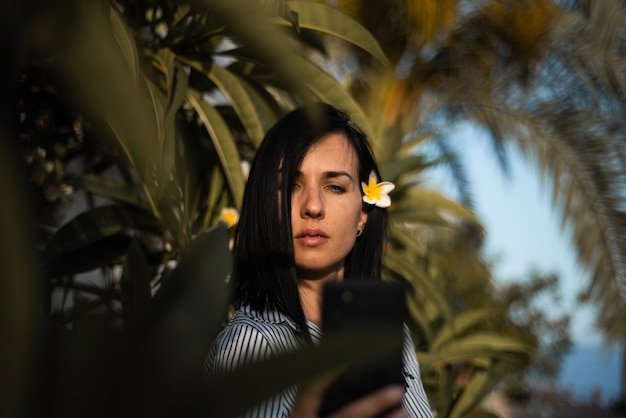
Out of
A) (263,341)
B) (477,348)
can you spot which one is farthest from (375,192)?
(477,348)

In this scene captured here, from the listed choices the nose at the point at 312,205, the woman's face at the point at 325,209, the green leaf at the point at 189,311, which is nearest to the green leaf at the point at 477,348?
the woman's face at the point at 325,209

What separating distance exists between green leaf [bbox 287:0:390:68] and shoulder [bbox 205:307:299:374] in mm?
641

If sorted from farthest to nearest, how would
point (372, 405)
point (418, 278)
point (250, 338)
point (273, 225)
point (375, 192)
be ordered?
point (418, 278) → point (375, 192) → point (273, 225) → point (250, 338) → point (372, 405)

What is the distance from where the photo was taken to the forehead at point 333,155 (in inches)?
53.2

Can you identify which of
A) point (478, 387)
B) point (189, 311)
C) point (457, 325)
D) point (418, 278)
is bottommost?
point (478, 387)

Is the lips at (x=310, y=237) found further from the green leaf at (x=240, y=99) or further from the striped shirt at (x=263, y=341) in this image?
the green leaf at (x=240, y=99)

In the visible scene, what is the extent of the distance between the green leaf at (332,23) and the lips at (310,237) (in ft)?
1.40

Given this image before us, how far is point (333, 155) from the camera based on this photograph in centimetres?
140

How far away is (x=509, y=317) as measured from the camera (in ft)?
29.9

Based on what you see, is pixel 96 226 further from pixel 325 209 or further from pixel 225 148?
pixel 325 209

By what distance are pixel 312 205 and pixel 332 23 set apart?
47 centimetres

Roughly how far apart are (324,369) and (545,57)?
5518mm

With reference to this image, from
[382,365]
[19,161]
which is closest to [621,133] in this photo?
[382,365]

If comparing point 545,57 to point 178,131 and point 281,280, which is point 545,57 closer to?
point 178,131
